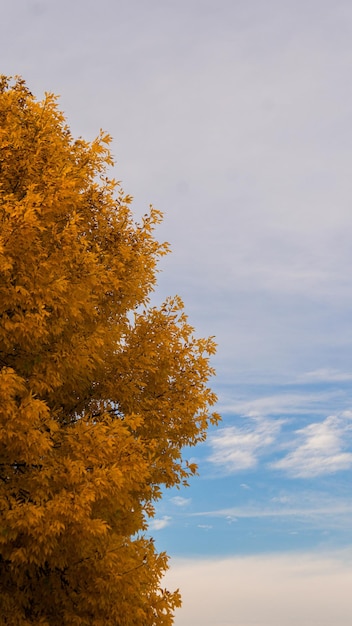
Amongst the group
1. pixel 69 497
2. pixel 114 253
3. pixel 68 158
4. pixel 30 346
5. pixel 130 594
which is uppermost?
pixel 68 158

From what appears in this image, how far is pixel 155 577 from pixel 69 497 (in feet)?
12.6

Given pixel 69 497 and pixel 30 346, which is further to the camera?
pixel 30 346

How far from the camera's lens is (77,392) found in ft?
58.2

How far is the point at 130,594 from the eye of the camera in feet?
48.9

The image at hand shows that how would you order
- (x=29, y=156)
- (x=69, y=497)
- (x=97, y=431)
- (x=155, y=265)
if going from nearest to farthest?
(x=69, y=497)
(x=97, y=431)
(x=29, y=156)
(x=155, y=265)

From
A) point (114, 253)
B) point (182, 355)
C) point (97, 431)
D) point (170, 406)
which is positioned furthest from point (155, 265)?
point (97, 431)

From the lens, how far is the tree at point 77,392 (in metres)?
14.0

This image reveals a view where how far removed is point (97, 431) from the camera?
47.3ft

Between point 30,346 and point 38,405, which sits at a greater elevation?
point 30,346

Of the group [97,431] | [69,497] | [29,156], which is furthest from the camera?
[29,156]

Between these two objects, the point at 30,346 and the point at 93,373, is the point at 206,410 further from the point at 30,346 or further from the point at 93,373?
the point at 30,346

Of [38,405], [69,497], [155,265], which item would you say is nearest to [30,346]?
[38,405]

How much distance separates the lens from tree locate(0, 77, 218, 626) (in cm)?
1398

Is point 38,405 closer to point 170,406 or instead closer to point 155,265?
point 170,406
